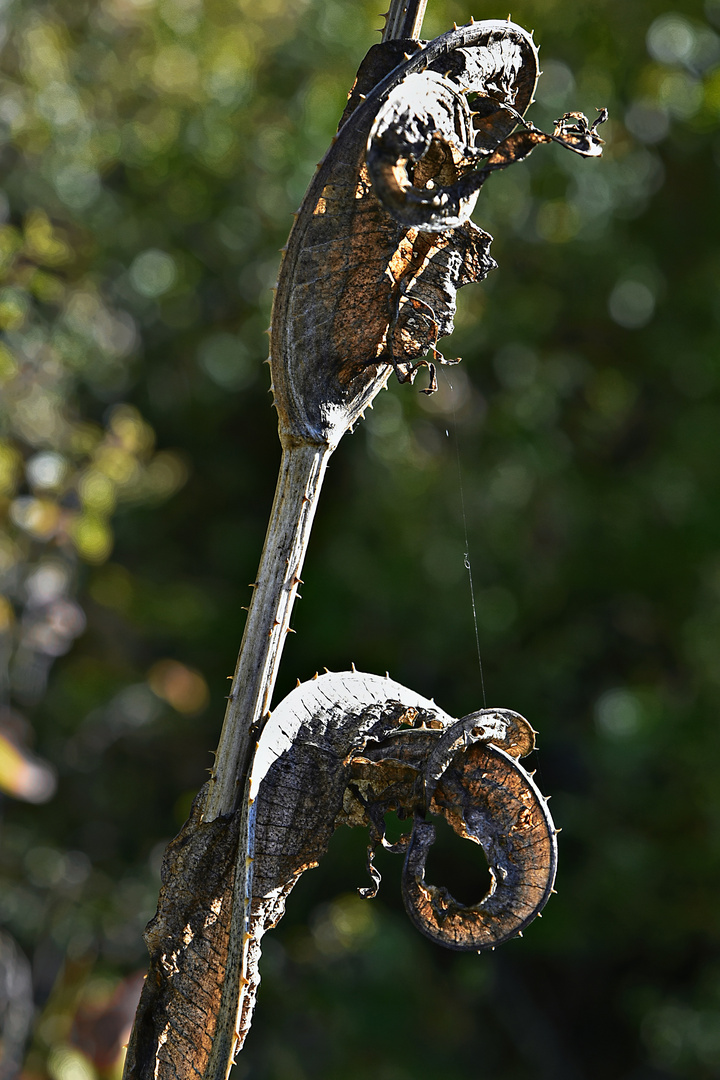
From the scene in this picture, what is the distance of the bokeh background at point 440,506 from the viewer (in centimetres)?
217

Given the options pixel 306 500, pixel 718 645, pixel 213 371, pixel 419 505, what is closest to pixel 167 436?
pixel 213 371

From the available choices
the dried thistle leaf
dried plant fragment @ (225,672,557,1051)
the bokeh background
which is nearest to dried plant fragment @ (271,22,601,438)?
the dried thistle leaf

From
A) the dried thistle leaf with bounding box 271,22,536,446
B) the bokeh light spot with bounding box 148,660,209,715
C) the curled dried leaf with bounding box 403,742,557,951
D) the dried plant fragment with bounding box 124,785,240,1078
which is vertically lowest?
the bokeh light spot with bounding box 148,660,209,715

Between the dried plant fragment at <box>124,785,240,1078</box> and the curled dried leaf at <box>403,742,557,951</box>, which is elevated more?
the curled dried leaf at <box>403,742,557,951</box>

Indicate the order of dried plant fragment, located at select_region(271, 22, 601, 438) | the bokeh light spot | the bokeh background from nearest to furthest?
dried plant fragment, located at select_region(271, 22, 601, 438), the bokeh background, the bokeh light spot

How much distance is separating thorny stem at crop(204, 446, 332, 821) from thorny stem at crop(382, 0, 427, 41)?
0.19m

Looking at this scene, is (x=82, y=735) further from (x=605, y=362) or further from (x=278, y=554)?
(x=278, y=554)

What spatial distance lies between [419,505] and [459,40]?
194 cm

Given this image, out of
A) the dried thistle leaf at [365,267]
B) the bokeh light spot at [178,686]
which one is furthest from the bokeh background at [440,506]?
the dried thistle leaf at [365,267]

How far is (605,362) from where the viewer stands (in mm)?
2580

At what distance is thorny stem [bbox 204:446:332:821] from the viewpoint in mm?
450

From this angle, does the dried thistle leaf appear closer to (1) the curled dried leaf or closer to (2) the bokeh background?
(1) the curled dried leaf

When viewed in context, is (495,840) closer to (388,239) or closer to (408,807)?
(408,807)

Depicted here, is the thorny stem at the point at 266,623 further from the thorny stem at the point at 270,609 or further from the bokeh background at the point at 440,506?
the bokeh background at the point at 440,506
